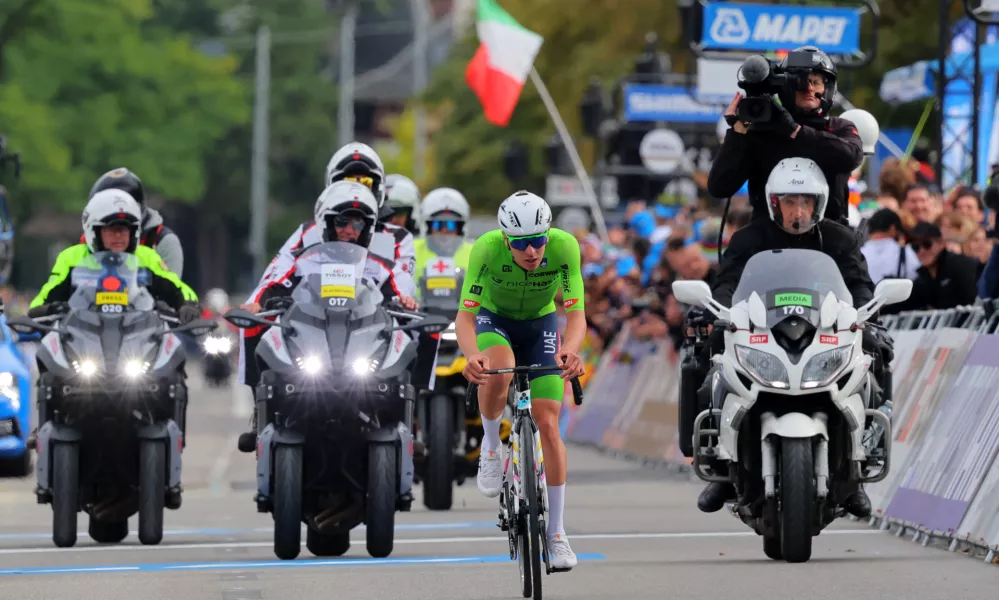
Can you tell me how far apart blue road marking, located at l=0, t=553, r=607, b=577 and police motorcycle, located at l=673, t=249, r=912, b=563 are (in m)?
1.98

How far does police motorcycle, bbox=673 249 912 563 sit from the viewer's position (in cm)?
1272

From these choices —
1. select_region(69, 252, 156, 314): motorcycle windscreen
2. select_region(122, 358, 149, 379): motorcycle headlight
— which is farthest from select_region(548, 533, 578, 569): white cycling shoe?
select_region(69, 252, 156, 314): motorcycle windscreen

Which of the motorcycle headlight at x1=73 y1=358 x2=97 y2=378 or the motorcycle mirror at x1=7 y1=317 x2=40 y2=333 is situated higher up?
the motorcycle mirror at x1=7 y1=317 x2=40 y2=333

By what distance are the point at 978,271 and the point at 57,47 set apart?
194 feet

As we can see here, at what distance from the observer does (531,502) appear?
12.2m

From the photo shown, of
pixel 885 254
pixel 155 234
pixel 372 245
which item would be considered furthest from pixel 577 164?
pixel 372 245

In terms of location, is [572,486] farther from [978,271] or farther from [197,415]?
[197,415]

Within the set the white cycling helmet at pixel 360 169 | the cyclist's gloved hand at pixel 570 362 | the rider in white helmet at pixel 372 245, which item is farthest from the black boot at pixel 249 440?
the cyclist's gloved hand at pixel 570 362

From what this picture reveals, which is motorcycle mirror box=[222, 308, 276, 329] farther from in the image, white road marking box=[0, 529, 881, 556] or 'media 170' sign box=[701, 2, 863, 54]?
'media 170' sign box=[701, 2, 863, 54]

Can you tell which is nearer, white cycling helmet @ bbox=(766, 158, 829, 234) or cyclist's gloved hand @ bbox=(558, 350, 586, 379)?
cyclist's gloved hand @ bbox=(558, 350, 586, 379)

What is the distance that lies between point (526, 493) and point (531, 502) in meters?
0.07

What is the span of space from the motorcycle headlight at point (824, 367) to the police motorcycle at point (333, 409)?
7.78 ft

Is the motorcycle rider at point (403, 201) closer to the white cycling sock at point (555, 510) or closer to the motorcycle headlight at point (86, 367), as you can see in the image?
the motorcycle headlight at point (86, 367)

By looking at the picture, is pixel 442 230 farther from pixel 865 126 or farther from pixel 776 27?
pixel 776 27
